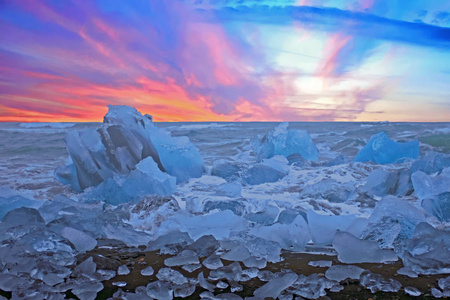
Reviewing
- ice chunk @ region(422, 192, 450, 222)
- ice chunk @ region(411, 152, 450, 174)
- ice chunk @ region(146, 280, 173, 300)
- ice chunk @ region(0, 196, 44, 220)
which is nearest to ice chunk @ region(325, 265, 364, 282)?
ice chunk @ region(146, 280, 173, 300)

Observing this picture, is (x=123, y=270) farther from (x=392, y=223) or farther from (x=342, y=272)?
(x=392, y=223)

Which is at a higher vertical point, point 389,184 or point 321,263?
point 389,184

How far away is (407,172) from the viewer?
4.27 metres

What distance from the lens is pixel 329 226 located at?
2455 mm

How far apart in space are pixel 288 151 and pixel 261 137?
25.2 inches

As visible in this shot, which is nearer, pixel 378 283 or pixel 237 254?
pixel 378 283

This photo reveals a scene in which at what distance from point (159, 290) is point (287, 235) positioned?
105 centimetres

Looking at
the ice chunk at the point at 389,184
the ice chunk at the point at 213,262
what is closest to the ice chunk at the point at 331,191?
the ice chunk at the point at 389,184

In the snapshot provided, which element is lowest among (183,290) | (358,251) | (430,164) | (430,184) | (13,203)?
(13,203)

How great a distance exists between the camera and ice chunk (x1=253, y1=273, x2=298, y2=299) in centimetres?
149

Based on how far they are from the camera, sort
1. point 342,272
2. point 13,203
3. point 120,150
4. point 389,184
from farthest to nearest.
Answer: point 120,150 → point 389,184 → point 13,203 → point 342,272

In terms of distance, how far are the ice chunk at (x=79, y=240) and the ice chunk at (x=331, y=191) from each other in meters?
2.64

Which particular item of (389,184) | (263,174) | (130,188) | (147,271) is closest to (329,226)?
(147,271)

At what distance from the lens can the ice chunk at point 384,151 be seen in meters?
6.91
